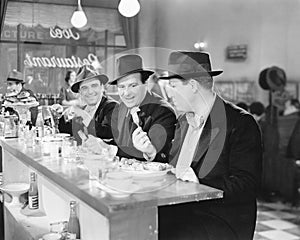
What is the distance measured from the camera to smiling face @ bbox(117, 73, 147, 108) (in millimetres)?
2580

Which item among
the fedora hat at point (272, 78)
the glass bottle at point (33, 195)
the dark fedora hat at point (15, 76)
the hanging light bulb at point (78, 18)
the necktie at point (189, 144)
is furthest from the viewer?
the dark fedora hat at point (15, 76)

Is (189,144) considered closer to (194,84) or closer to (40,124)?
(194,84)

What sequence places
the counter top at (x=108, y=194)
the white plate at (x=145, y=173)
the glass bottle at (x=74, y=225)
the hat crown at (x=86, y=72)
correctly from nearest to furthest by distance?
the counter top at (x=108, y=194) → the white plate at (x=145, y=173) → the glass bottle at (x=74, y=225) → the hat crown at (x=86, y=72)

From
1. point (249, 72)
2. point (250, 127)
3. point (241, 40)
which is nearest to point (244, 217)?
point (250, 127)

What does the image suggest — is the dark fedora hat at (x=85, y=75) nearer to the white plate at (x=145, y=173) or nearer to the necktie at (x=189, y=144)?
the necktie at (x=189, y=144)

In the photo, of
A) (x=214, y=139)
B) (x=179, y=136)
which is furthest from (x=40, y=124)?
(x=214, y=139)

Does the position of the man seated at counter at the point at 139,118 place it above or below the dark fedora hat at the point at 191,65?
below

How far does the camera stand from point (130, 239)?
1.58 m

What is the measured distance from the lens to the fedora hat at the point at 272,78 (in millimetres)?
1892

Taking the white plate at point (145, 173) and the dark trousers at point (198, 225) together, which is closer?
the white plate at point (145, 173)

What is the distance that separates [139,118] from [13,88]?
168cm

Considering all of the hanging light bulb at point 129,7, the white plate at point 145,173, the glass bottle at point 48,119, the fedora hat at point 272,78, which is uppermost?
the hanging light bulb at point 129,7

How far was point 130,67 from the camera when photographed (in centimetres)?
271

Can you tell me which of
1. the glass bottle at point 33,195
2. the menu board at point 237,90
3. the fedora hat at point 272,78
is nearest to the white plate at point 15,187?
the glass bottle at point 33,195
